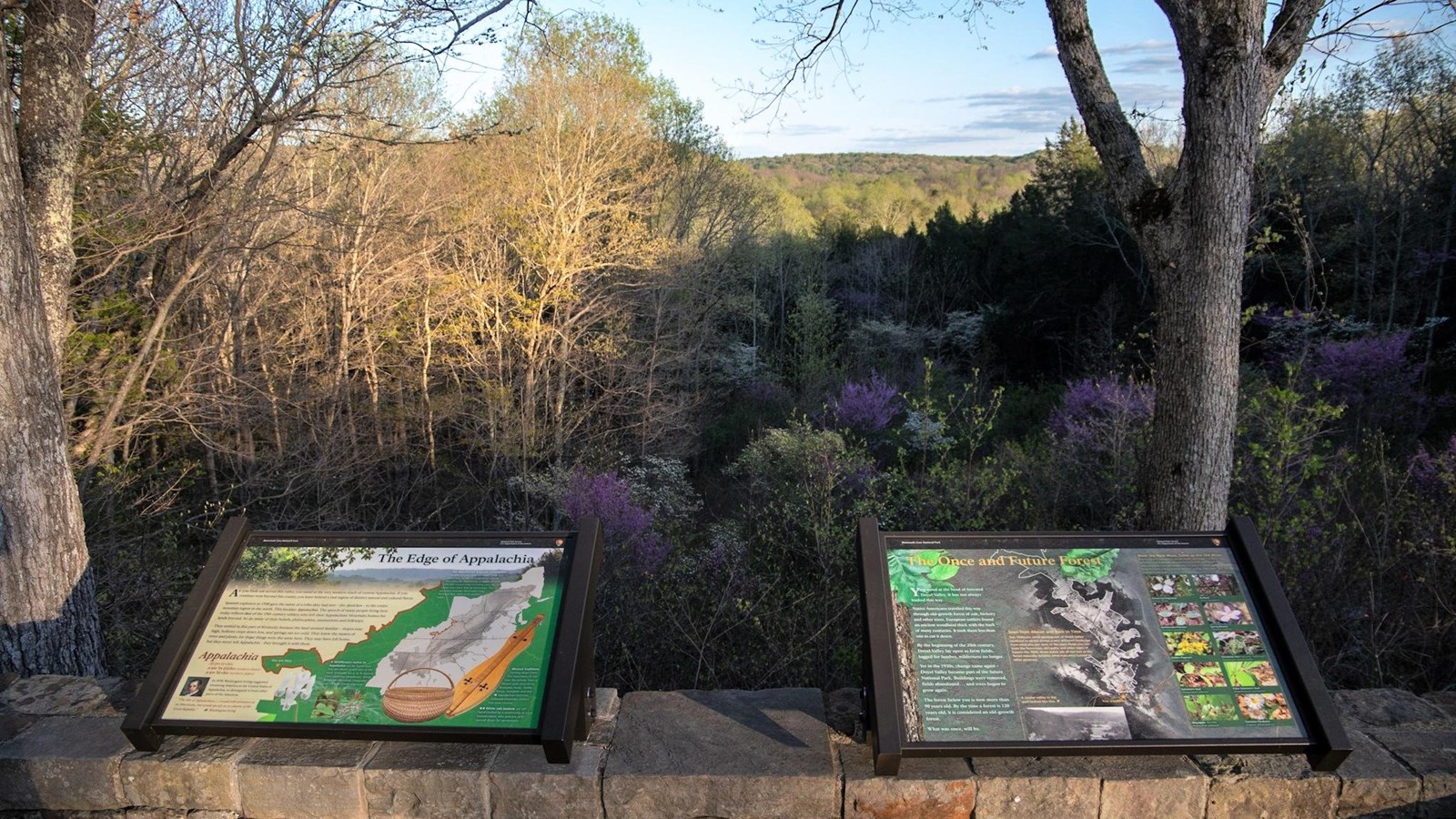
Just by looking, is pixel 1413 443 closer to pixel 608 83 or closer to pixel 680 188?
pixel 608 83

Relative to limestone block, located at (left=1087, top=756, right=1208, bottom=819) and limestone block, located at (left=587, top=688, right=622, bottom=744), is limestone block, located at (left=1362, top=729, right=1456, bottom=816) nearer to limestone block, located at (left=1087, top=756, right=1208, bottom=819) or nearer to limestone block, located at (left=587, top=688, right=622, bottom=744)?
limestone block, located at (left=1087, top=756, right=1208, bottom=819)

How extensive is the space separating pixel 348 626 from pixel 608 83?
779 inches

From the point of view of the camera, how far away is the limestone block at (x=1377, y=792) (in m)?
2.56

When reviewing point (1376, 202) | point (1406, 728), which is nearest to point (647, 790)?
point (1406, 728)

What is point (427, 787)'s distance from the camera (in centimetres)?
261

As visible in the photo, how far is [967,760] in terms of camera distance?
2.62 meters

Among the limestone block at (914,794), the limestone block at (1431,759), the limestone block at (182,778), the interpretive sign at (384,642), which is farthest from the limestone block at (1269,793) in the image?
the limestone block at (182,778)

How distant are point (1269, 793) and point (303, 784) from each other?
2923 millimetres

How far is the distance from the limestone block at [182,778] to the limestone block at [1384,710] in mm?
3654

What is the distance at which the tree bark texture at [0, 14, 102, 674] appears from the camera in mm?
3461

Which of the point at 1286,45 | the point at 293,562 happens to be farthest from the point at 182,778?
the point at 1286,45

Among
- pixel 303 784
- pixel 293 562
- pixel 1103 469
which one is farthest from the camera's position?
pixel 1103 469

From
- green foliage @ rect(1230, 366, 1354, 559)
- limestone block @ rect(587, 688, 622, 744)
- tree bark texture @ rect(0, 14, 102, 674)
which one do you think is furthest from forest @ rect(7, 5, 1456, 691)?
limestone block @ rect(587, 688, 622, 744)

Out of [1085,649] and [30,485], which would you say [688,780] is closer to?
[1085,649]
